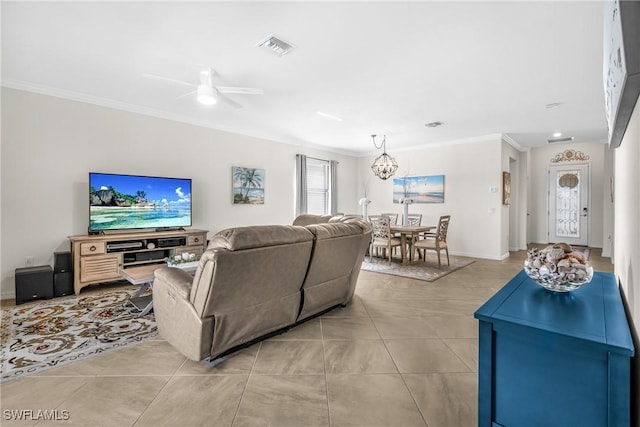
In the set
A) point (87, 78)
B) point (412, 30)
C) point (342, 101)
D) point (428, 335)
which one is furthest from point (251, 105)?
point (428, 335)

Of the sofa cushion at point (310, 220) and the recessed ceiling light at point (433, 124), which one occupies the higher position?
the recessed ceiling light at point (433, 124)

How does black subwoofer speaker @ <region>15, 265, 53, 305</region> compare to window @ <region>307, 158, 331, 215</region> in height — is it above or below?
below

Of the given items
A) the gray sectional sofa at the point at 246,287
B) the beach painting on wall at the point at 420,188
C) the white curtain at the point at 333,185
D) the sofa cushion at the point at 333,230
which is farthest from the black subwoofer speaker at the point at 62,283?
the beach painting on wall at the point at 420,188

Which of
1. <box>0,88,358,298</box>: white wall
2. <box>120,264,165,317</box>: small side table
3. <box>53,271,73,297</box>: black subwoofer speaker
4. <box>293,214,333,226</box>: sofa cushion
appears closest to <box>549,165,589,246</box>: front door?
<box>293,214,333,226</box>: sofa cushion

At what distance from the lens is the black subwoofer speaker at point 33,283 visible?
11.0 feet

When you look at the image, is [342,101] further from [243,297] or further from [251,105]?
[243,297]

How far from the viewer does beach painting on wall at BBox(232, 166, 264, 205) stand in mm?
5719

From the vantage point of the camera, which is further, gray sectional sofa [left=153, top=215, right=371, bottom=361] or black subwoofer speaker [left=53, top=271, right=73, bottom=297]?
black subwoofer speaker [left=53, top=271, right=73, bottom=297]

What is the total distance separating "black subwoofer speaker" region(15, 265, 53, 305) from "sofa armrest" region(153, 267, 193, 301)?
2240 millimetres

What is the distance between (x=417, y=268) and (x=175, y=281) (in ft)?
13.7

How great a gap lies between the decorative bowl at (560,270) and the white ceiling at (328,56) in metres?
1.93

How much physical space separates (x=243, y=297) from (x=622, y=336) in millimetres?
1932

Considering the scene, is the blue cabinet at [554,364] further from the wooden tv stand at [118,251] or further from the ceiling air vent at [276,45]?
the wooden tv stand at [118,251]

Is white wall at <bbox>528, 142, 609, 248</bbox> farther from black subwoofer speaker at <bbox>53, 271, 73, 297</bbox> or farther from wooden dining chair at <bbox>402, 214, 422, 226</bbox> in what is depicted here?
black subwoofer speaker at <bbox>53, 271, 73, 297</bbox>
